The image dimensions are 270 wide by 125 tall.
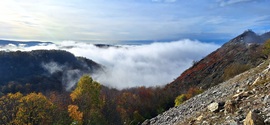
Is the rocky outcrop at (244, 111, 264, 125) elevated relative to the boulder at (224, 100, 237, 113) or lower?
elevated

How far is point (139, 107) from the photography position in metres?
103

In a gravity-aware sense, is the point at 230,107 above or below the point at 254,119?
below

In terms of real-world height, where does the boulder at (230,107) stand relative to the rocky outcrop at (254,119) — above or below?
below

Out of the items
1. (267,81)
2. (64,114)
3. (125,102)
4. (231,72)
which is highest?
(267,81)

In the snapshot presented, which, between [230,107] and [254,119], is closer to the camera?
[254,119]

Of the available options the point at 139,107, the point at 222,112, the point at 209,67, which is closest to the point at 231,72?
the point at 139,107

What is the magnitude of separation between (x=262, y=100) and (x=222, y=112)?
10.1ft

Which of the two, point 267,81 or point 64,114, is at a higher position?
point 267,81

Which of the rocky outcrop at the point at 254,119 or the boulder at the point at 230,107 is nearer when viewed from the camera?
the rocky outcrop at the point at 254,119

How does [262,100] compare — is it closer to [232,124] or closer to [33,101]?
[232,124]

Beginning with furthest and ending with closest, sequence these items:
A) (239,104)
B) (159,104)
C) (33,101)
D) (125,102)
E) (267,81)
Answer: (125,102)
(159,104)
(33,101)
(267,81)
(239,104)

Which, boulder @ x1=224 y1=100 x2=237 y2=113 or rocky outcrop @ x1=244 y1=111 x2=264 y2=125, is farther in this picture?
boulder @ x1=224 y1=100 x2=237 y2=113

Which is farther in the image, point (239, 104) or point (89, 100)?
point (89, 100)

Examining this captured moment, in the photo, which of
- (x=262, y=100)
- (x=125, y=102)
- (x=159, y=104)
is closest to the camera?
(x=262, y=100)
